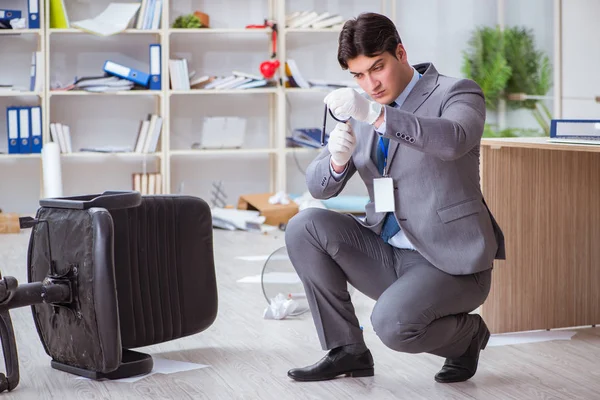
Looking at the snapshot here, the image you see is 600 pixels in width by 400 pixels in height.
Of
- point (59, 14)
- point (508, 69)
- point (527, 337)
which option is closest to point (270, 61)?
point (59, 14)

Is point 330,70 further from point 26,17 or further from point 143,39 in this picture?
point 26,17

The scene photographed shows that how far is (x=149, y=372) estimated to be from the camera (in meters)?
2.40

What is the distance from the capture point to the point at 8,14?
19.3ft

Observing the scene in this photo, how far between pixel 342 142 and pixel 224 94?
14.9 ft

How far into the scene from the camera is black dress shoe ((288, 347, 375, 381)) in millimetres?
2291

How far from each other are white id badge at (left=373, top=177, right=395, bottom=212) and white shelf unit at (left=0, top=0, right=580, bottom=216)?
4.04 meters

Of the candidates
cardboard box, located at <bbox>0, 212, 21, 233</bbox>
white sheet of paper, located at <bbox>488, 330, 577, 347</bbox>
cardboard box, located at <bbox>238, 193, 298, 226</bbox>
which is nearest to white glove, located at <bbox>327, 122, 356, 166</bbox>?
white sheet of paper, located at <bbox>488, 330, 577, 347</bbox>

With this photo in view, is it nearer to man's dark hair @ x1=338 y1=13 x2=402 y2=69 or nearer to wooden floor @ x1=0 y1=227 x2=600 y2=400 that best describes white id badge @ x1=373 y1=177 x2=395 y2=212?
man's dark hair @ x1=338 y1=13 x2=402 y2=69

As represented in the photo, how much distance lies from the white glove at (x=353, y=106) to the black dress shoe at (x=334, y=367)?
2.18ft

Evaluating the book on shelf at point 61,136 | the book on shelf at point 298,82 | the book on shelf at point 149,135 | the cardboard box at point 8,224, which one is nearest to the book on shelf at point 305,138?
the book on shelf at point 298,82

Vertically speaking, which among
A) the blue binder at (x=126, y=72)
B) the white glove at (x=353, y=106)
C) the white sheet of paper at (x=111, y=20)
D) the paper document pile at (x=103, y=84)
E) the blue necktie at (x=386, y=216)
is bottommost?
the blue necktie at (x=386, y=216)

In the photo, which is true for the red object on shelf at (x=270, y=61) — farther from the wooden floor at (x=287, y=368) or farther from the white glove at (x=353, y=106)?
the white glove at (x=353, y=106)

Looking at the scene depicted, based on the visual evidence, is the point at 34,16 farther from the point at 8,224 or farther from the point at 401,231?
the point at 401,231

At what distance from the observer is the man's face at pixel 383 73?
84.2 inches
